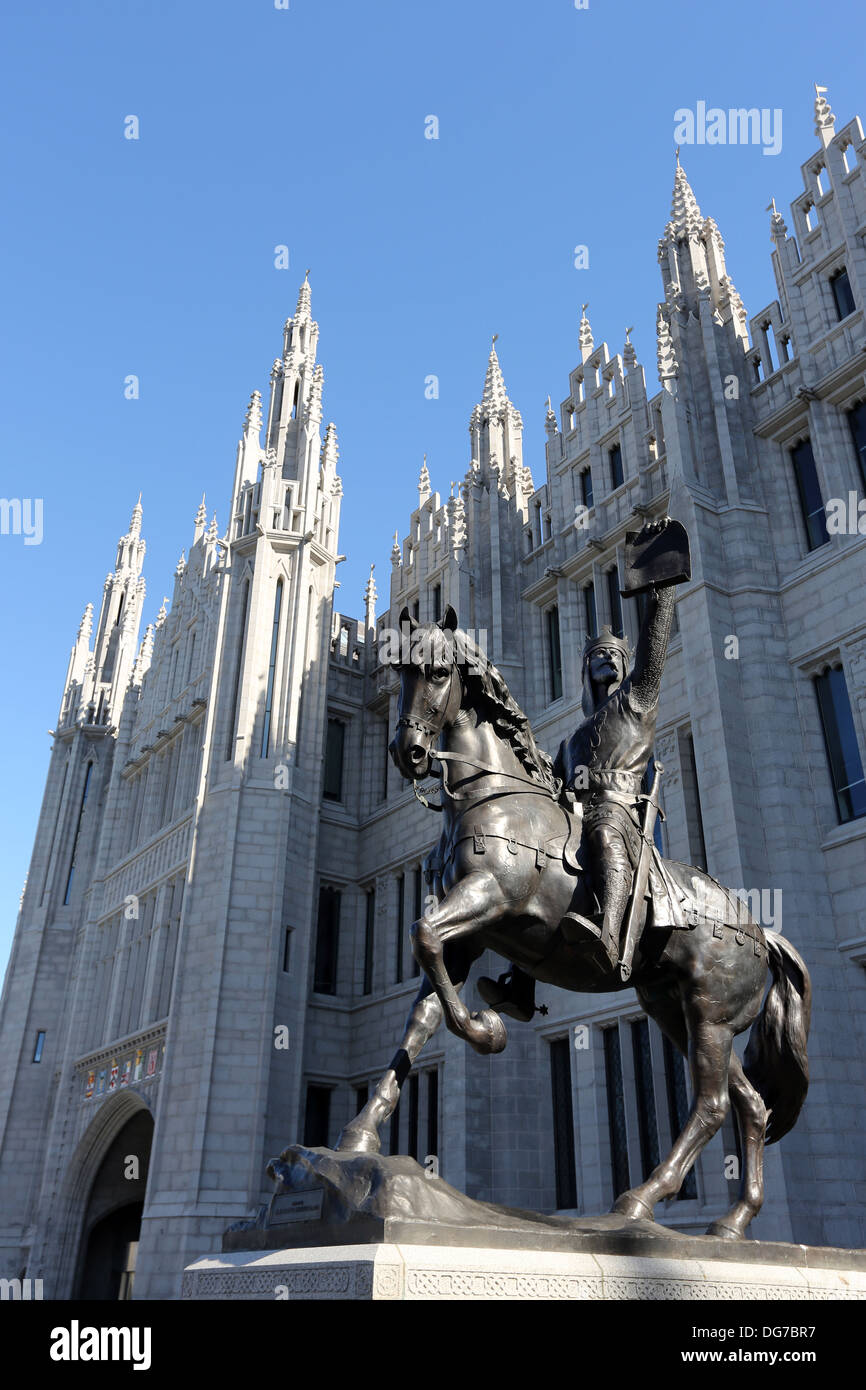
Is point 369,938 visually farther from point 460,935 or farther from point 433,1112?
point 460,935

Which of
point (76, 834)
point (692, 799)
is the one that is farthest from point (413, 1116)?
point (76, 834)

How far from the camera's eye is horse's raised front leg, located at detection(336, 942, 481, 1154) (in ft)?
16.9

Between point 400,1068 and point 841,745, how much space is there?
44.2ft

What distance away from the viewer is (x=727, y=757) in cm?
1670

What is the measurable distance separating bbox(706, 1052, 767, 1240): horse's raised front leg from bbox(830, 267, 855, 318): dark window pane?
16.9 meters

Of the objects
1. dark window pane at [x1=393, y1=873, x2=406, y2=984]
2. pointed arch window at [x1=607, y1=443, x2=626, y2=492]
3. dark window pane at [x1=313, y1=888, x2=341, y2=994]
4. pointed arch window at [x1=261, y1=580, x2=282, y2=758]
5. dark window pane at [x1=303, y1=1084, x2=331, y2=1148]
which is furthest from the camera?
dark window pane at [x1=313, y1=888, x2=341, y2=994]

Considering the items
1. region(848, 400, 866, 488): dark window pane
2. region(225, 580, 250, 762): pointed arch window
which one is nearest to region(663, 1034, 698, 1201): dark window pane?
region(848, 400, 866, 488): dark window pane

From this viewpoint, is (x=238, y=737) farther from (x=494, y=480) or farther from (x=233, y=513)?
(x=494, y=480)

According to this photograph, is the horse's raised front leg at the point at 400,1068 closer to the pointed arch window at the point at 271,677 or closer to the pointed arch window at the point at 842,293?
the pointed arch window at the point at 842,293

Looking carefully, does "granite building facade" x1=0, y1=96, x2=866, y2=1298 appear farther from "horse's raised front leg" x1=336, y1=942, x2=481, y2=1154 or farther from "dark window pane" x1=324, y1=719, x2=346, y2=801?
"horse's raised front leg" x1=336, y1=942, x2=481, y2=1154

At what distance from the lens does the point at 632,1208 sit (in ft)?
17.9

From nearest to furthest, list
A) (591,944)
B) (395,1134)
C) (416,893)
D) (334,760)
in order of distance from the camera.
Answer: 1. (591,944)
2. (395,1134)
3. (416,893)
4. (334,760)
